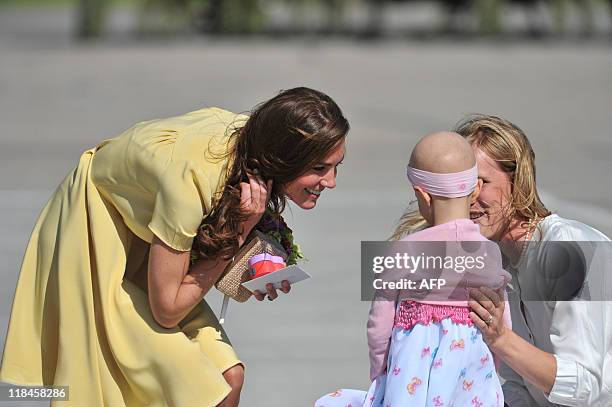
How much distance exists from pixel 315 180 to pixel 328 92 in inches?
519

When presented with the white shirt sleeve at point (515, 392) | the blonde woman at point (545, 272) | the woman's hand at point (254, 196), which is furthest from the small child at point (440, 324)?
the white shirt sleeve at point (515, 392)

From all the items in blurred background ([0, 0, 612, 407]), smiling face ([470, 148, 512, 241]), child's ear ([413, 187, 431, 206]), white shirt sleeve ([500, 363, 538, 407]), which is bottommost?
blurred background ([0, 0, 612, 407])

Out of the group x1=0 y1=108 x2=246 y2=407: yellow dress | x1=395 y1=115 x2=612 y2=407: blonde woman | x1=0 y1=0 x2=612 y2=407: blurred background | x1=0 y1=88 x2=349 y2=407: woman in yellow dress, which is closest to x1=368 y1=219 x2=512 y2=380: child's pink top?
x1=395 y1=115 x2=612 y2=407: blonde woman

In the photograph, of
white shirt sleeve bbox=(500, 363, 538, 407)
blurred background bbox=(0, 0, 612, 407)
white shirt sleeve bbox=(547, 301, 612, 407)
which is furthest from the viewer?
blurred background bbox=(0, 0, 612, 407)

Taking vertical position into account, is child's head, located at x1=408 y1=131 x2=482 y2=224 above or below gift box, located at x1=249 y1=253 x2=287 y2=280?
above

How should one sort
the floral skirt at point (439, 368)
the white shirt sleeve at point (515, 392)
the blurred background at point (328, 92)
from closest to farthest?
the floral skirt at point (439, 368) < the white shirt sleeve at point (515, 392) < the blurred background at point (328, 92)

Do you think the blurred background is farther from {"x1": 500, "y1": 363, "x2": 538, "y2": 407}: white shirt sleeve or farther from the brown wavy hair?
the brown wavy hair

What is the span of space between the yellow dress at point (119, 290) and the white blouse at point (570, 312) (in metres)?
0.96

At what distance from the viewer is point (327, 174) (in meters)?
3.45

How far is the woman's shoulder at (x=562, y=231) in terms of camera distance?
140 inches

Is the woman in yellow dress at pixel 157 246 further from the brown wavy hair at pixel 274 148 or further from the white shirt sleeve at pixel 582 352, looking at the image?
the white shirt sleeve at pixel 582 352

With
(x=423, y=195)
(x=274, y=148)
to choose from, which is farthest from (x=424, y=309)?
(x=274, y=148)

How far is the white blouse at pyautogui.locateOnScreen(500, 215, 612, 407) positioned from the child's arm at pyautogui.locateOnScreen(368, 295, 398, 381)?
1.79 feet

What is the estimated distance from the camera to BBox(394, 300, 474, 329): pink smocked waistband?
3.21 meters
